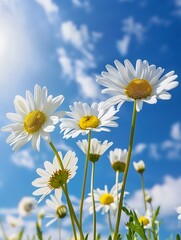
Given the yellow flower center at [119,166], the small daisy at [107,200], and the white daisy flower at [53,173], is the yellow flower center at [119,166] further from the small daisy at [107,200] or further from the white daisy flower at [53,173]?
the white daisy flower at [53,173]

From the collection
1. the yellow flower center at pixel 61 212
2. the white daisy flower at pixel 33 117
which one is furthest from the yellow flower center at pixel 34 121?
the yellow flower center at pixel 61 212

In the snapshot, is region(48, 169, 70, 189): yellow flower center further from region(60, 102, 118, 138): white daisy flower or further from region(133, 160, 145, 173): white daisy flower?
region(133, 160, 145, 173): white daisy flower

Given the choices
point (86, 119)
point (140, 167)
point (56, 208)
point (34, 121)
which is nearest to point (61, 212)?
point (56, 208)

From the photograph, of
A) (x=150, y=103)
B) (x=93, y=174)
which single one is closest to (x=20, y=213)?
(x=93, y=174)

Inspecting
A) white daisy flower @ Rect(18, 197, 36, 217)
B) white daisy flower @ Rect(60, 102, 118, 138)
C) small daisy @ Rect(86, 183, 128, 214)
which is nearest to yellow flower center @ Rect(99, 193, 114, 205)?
small daisy @ Rect(86, 183, 128, 214)

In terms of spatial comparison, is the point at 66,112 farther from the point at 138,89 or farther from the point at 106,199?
the point at 106,199

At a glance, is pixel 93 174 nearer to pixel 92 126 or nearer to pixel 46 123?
pixel 92 126
